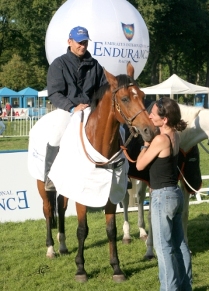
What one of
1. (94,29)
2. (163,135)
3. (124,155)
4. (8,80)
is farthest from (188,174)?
(8,80)

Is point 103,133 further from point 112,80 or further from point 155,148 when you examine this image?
point 155,148

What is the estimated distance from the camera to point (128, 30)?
11.7m

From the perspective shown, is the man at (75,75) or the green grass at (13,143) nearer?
the man at (75,75)

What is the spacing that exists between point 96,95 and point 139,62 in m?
6.66

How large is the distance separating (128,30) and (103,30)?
0.60 m

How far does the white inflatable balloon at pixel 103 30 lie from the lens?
37.1ft

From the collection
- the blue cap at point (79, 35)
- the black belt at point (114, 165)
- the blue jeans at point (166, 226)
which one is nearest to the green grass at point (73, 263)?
the blue jeans at point (166, 226)

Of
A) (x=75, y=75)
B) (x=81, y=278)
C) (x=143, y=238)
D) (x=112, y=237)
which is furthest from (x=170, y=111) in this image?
(x=143, y=238)

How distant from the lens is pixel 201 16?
49.5 metres

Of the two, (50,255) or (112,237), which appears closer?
(112,237)

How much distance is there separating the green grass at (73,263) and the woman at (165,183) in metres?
0.95

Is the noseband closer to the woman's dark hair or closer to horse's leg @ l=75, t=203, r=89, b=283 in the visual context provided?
the woman's dark hair

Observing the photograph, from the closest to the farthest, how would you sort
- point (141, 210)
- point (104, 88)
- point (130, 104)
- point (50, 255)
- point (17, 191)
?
1. point (130, 104)
2. point (104, 88)
3. point (50, 255)
4. point (141, 210)
5. point (17, 191)

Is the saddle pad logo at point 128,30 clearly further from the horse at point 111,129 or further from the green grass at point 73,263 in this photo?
the horse at point 111,129
